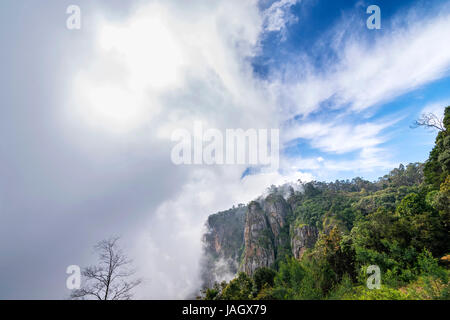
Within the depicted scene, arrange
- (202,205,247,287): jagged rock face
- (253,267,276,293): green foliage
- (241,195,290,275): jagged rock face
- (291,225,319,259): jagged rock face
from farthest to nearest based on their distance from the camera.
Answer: (202,205,247,287): jagged rock face → (241,195,290,275): jagged rock face → (291,225,319,259): jagged rock face → (253,267,276,293): green foliage

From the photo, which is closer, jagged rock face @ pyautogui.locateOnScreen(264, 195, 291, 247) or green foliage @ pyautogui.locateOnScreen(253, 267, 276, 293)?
green foliage @ pyautogui.locateOnScreen(253, 267, 276, 293)

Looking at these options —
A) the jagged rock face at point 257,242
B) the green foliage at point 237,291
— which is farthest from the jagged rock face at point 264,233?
the green foliage at point 237,291

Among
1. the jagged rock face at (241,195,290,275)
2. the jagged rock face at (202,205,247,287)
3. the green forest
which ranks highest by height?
the green forest

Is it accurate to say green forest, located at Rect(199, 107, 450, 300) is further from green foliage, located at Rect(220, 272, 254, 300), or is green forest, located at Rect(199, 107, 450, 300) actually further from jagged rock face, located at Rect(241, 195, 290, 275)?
jagged rock face, located at Rect(241, 195, 290, 275)

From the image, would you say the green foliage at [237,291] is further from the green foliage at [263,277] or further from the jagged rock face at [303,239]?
the jagged rock face at [303,239]

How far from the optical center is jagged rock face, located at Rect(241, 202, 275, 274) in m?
77.6

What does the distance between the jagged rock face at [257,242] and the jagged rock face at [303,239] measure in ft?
45.3

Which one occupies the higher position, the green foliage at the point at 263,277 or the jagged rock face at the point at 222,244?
the green foliage at the point at 263,277

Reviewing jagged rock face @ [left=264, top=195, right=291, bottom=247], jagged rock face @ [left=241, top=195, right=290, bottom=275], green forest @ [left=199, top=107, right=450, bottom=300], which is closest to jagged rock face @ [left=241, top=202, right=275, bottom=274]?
jagged rock face @ [left=241, top=195, right=290, bottom=275]

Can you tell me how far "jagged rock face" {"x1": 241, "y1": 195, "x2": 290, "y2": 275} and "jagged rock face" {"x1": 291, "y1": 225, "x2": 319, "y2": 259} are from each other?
33.4ft

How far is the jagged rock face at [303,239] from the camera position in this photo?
208 ft
